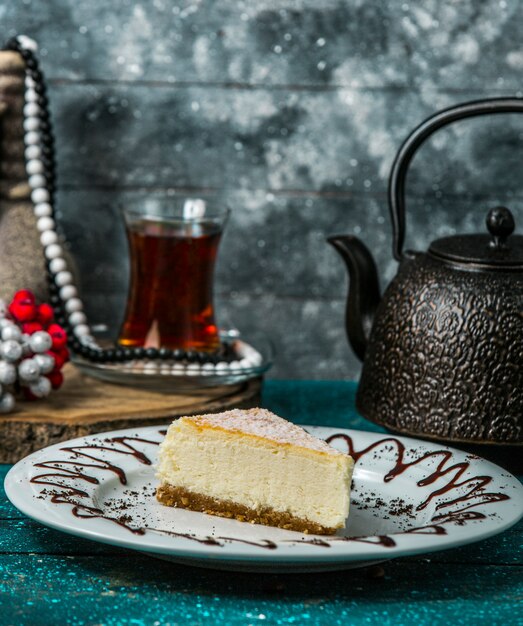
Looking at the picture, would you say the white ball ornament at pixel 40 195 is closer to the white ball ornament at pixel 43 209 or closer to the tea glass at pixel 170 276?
the white ball ornament at pixel 43 209

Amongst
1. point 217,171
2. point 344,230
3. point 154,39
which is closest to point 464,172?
point 344,230

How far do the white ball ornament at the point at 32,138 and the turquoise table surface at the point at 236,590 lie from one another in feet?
2.13

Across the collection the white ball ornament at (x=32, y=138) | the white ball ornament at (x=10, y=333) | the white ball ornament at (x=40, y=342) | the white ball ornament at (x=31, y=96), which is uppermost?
the white ball ornament at (x=31, y=96)

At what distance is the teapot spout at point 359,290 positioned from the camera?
4.24 ft

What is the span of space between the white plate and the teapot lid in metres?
0.21

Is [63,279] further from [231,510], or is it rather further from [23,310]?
[231,510]

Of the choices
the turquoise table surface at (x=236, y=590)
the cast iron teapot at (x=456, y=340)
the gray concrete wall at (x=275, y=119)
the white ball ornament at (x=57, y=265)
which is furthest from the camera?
the gray concrete wall at (x=275, y=119)

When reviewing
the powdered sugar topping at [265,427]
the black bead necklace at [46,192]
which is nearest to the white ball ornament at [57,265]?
the black bead necklace at [46,192]

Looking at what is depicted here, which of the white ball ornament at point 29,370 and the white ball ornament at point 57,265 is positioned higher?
the white ball ornament at point 57,265

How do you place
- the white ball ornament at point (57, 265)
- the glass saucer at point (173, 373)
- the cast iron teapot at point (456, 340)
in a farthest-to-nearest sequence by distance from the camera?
the white ball ornament at point (57, 265) → the glass saucer at point (173, 373) → the cast iron teapot at point (456, 340)

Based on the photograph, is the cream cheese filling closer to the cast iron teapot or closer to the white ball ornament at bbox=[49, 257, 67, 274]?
the cast iron teapot

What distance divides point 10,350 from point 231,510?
14.5 inches

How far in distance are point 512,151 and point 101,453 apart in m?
0.84

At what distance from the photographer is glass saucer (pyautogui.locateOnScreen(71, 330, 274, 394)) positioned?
1321mm
